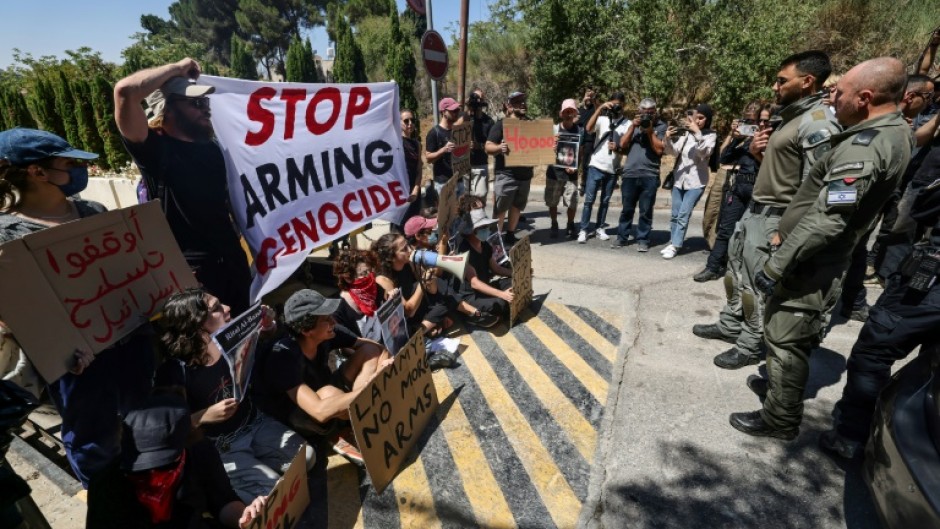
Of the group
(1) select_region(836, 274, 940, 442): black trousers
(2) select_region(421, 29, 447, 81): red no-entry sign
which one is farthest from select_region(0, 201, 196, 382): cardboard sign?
(2) select_region(421, 29, 447, 81): red no-entry sign

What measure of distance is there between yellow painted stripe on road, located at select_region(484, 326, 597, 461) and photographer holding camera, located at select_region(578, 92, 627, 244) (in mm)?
3263

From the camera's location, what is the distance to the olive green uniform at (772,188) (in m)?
2.84

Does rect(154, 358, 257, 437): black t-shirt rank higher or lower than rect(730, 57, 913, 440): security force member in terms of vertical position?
lower

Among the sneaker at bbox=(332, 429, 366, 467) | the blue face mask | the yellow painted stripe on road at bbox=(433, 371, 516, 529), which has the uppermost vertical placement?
the blue face mask

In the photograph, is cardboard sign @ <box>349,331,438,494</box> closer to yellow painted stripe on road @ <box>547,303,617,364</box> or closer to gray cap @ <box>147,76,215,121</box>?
yellow painted stripe on road @ <box>547,303,617,364</box>

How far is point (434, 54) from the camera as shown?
6078mm

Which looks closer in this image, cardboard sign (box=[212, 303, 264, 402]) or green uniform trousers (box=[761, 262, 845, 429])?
cardboard sign (box=[212, 303, 264, 402])

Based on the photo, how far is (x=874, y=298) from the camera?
487 cm

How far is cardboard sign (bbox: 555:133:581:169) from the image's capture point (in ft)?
A: 21.6

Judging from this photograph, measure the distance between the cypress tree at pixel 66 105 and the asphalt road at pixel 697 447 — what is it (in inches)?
710

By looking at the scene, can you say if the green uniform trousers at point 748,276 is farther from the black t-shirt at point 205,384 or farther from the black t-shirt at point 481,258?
the black t-shirt at point 205,384

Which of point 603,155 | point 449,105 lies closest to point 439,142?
point 449,105

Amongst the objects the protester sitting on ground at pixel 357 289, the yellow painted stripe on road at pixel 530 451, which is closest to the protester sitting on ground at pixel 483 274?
the yellow painted stripe on road at pixel 530 451

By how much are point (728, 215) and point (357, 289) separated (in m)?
4.03
